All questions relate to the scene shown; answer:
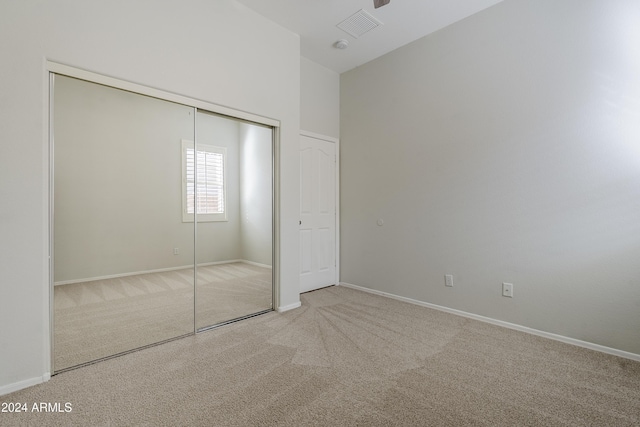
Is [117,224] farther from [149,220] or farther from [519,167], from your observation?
[519,167]

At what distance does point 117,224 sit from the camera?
7.78ft

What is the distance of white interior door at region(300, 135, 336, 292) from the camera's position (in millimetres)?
3979

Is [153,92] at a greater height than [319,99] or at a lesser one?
lesser

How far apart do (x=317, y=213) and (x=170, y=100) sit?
2295 mm

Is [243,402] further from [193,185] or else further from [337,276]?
[337,276]

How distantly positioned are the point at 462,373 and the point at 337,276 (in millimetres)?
2531

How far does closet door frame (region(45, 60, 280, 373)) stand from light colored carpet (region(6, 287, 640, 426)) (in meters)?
0.48

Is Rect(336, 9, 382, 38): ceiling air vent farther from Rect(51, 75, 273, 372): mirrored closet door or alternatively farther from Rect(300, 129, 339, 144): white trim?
Rect(51, 75, 273, 372): mirrored closet door

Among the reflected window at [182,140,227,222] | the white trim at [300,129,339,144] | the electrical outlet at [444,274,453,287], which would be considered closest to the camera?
the reflected window at [182,140,227,222]

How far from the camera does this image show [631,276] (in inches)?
89.1

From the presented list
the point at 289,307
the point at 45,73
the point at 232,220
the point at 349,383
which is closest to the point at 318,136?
the point at 232,220

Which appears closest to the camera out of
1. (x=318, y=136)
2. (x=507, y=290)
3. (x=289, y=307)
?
(x=507, y=290)

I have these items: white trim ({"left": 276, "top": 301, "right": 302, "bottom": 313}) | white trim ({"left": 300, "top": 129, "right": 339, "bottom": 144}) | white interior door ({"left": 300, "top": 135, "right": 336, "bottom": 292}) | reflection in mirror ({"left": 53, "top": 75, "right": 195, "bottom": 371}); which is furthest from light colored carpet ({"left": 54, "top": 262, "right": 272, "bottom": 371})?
white trim ({"left": 300, "top": 129, "right": 339, "bottom": 144})

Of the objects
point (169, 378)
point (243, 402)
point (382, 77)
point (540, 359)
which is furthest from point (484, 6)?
point (169, 378)
